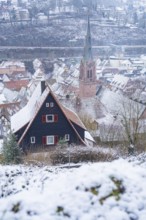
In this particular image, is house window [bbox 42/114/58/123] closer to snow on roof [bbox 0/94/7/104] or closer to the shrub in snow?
the shrub in snow

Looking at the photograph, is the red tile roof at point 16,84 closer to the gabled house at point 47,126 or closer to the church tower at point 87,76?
the church tower at point 87,76

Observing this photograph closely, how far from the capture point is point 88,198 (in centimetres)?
346

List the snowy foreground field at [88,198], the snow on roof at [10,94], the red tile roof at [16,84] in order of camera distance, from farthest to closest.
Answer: the red tile roof at [16,84] < the snow on roof at [10,94] < the snowy foreground field at [88,198]

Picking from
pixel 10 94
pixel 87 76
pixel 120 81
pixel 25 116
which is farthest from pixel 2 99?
pixel 25 116

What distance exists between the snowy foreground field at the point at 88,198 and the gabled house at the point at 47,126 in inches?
461

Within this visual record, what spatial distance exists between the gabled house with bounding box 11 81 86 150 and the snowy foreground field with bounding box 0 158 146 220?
461 inches

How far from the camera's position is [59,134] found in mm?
16078

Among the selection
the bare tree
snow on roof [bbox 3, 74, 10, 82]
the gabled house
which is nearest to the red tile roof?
snow on roof [bbox 3, 74, 10, 82]

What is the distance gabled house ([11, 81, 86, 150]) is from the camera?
15.6 metres

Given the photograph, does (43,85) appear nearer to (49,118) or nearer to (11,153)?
(49,118)

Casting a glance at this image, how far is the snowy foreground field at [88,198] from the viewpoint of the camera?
132 inches

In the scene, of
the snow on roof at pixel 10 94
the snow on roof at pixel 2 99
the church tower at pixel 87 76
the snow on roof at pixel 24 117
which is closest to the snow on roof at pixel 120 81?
the church tower at pixel 87 76

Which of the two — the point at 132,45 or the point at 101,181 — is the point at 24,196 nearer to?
the point at 101,181

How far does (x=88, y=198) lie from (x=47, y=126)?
12654 millimetres
